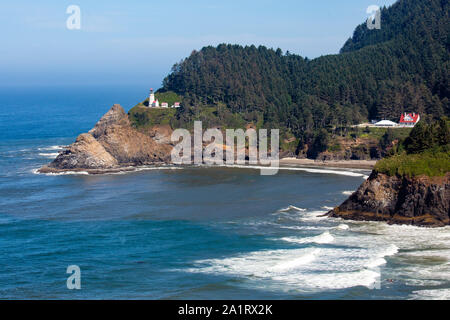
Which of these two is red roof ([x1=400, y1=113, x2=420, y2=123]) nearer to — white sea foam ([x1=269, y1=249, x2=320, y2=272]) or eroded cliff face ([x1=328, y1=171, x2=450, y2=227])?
eroded cliff face ([x1=328, y1=171, x2=450, y2=227])

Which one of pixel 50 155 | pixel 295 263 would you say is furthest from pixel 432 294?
pixel 50 155

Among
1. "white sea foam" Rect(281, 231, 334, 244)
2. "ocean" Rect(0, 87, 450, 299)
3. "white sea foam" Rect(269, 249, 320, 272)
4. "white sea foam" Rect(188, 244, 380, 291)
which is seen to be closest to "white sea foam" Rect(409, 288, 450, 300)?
"ocean" Rect(0, 87, 450, 299)

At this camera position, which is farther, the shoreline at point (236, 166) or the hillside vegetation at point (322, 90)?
the hillside vegetation at point (322, 90)

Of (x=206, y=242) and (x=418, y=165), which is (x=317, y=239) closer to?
(x=206, y=242)

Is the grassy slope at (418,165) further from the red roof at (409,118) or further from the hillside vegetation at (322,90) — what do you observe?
the red roof at (409,118)

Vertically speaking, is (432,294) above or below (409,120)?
below

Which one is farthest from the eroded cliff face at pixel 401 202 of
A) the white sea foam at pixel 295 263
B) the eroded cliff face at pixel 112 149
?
the eroded cliff face at pixel 112 149
